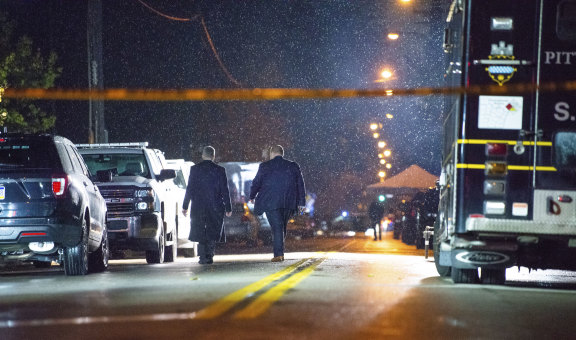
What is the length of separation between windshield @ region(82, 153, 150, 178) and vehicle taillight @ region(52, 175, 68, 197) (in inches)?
187

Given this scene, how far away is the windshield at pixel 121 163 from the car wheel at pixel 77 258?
4330 mm

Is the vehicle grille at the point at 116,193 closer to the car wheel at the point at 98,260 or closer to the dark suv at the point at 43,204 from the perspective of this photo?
the car wheel at the point at 98,260

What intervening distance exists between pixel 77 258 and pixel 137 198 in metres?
3.65

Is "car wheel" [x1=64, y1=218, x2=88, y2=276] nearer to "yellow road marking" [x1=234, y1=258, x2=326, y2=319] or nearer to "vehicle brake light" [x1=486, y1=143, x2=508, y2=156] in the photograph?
"yellow road marking" [x1=234, y1=258, x2=326, y2=319]

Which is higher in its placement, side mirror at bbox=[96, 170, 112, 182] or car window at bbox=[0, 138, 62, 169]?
car window at bbox=[0, 138, 62, 169]

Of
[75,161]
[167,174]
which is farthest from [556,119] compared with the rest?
[167,174]

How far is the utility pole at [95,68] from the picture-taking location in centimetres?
2405

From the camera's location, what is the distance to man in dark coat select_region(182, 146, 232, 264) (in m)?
16.1

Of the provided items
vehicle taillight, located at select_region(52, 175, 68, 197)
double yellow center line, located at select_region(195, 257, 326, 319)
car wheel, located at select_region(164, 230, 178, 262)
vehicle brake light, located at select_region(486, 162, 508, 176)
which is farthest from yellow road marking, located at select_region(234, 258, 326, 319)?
car wheel, located at select_region(164, 230, 178, 262)

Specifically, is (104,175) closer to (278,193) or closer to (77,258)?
(278,193)

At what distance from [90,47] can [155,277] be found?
12804 mm

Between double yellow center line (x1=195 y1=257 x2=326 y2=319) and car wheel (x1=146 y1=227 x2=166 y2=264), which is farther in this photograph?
car wheel (x1=146 y1=227 x2=166 y2=264)

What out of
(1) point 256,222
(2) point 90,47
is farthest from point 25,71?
(1) point 256,222

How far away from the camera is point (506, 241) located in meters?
11.2
